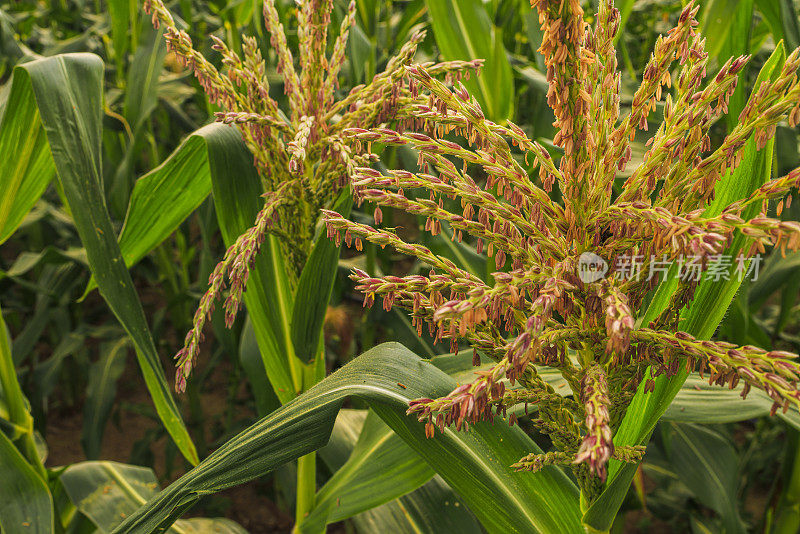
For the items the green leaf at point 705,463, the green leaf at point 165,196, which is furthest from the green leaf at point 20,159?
the green leaf at point 705,463

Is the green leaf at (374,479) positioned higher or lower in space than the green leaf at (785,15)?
lower

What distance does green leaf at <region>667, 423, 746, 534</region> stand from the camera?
2.08 meters

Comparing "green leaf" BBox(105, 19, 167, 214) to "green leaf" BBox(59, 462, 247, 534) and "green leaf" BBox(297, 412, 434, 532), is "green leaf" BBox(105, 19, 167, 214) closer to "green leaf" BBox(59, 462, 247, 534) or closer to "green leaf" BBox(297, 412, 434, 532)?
"green leaf" BBox(59, 462, 247, 534)

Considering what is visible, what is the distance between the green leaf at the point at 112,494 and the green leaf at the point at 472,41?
4.83ft

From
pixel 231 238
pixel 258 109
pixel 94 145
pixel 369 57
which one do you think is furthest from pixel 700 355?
pixel 369 57

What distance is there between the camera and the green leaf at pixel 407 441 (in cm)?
90

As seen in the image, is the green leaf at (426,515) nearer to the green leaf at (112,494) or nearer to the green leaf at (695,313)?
the green leaf at (112,494)

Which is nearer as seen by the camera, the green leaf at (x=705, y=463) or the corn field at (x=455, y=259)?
the corn field at (x=455, y=259)

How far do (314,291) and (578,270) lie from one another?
2.09 ft

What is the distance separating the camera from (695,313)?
2.99 ft

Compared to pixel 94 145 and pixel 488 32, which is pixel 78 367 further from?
pixel 488 32

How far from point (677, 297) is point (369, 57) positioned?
6.69ft

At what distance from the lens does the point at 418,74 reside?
77 centimetres


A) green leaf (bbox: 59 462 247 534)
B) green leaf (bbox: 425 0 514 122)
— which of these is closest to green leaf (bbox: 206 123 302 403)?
green leaf (bbox: 59 462 247 534)
